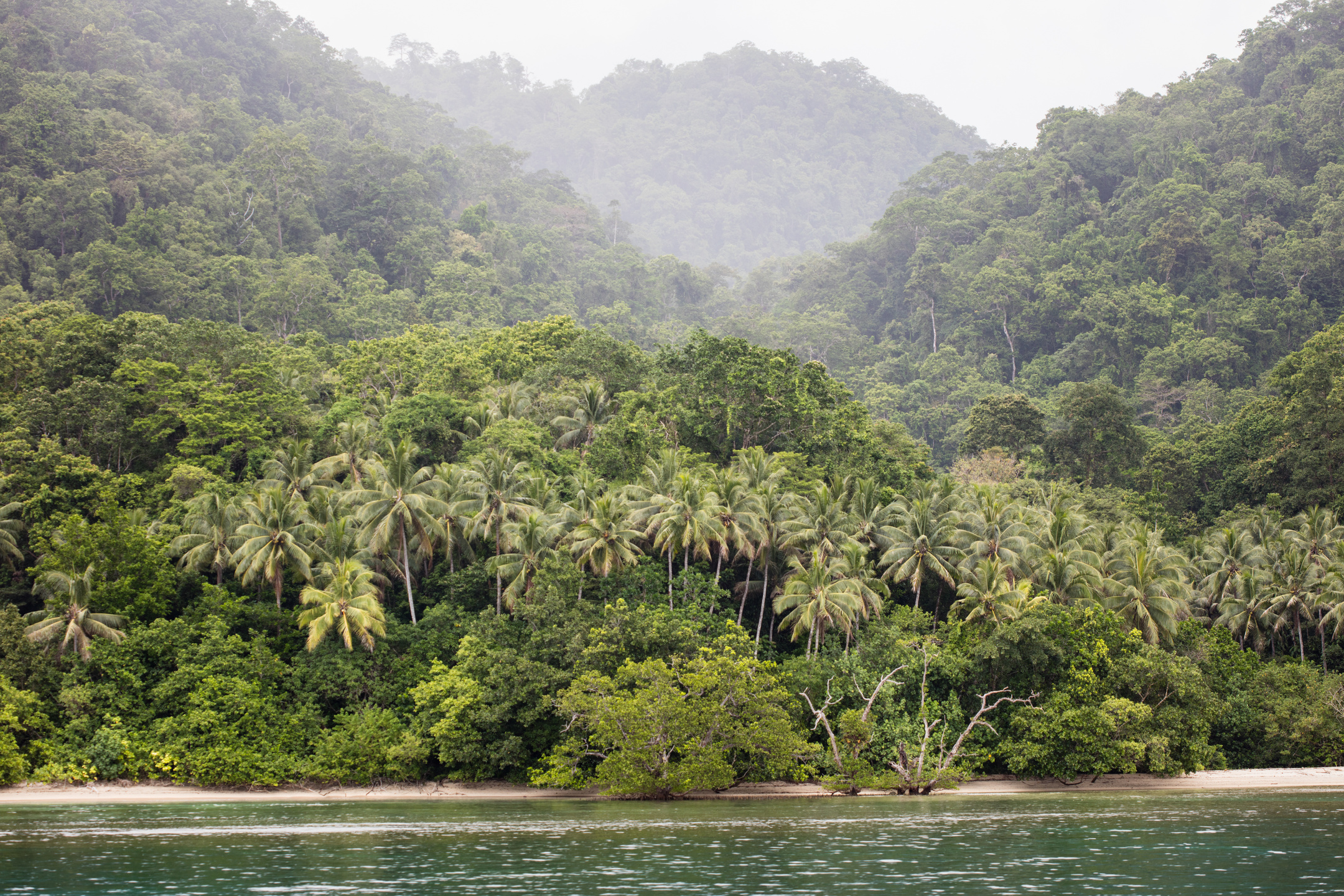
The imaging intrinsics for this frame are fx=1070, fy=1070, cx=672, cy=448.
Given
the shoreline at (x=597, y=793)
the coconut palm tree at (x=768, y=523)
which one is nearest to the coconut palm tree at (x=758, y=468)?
the coconut palm tree at (x=768, y=523)

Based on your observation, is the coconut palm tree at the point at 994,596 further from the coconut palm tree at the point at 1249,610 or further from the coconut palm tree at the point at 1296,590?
the coconut palm tree at the point at 1296,590

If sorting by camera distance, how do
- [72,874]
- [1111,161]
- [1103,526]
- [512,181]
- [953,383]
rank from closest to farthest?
[72,874], [1103,526], [953,383], [1111,161], [512,181]

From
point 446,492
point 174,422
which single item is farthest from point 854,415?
point 174,422

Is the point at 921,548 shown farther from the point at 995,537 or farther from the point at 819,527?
the point at 819,527

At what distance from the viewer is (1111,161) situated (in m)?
113

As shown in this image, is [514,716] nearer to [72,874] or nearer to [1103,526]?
[72,874]

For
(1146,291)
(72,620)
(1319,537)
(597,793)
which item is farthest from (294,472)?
(1146,291)

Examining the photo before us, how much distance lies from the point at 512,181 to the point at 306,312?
65513 mm

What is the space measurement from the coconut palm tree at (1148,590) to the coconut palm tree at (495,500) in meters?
27.8

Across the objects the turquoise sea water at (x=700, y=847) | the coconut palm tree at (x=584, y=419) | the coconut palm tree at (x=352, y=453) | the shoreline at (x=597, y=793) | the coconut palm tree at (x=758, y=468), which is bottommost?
the shoreline at (x=597, y=793)

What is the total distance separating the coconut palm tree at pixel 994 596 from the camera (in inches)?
1834

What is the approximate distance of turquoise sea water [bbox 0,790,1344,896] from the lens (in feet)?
81.0

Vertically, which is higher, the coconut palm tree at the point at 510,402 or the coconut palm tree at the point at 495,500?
the coconut palm tree at the point at 510,402

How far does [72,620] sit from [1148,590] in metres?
47.6
